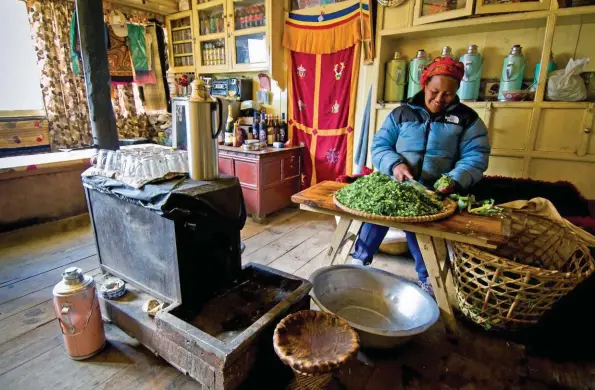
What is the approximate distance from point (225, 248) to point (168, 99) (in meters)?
3.50

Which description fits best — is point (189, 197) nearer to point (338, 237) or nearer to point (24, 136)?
point (338, 237)

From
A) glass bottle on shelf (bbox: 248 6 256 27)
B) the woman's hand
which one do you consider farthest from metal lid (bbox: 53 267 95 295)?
glass bottle on shelf (bbox: 248 6 256 27)

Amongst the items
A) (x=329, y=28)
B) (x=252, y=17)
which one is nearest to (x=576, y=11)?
(x=329, y=28)

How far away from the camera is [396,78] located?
8.91ft

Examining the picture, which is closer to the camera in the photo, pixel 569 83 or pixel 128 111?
pixel 569 83

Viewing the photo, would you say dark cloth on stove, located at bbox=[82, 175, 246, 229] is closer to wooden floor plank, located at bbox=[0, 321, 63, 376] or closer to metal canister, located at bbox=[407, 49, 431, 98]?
wooden floor plank, located at bbox=[0, 321, 63, 376]

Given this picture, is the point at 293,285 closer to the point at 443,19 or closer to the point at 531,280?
the point at 531,280

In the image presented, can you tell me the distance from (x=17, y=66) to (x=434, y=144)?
13.7 ft

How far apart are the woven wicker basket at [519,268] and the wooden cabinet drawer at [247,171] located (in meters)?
2.07

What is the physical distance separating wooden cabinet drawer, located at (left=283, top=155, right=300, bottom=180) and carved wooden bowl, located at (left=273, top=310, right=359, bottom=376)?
7.73 ft

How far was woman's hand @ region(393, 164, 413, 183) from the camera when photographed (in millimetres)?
1816

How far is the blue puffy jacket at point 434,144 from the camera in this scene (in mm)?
1812

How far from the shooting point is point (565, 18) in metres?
2.07

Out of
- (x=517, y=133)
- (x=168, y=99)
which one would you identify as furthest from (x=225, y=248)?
(x=168, y=99)
